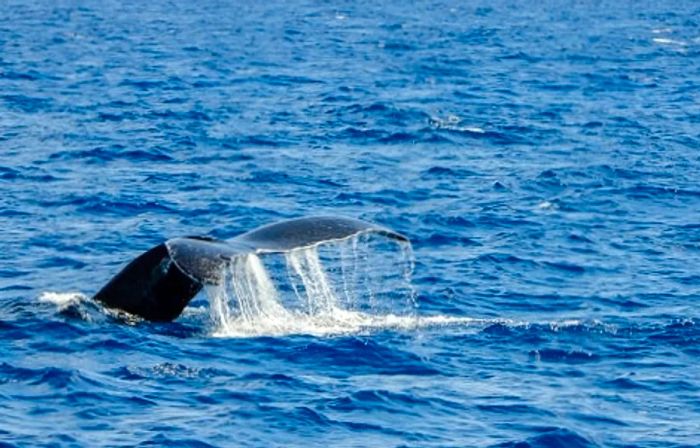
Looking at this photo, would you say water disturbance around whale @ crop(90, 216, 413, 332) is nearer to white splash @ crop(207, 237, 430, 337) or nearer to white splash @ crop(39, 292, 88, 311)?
white splash @ crop(207, 237, 430, 337)

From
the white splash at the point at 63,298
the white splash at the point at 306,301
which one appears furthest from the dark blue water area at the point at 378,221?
the white splash at the point at 306,301

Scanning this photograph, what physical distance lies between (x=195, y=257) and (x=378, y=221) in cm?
1287

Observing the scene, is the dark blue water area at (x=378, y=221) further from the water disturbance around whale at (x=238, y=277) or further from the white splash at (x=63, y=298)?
the water disturbance around whale at (x=238, y=277)

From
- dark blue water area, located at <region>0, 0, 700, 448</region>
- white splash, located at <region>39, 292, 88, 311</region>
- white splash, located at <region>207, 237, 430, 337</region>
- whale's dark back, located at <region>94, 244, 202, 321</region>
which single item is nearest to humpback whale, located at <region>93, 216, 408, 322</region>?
whale's dark back, located at <region>94, 244, 202, 321</region>

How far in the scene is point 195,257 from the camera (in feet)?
58.9

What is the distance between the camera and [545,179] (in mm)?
34812

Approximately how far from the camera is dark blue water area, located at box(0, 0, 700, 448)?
1839 centimetres

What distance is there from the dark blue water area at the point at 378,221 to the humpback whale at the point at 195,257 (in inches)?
17.2

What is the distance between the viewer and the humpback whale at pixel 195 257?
58.8 ft

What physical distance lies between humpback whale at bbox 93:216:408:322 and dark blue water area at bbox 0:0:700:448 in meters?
0.44

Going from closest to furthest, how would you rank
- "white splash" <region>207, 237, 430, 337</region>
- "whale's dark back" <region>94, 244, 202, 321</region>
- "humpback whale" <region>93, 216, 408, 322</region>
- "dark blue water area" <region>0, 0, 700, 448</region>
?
"humpback whale" <region>93, 216, 408, 322</region> < "dark blue water area" <region>0, 0, 700, 448</region> < "whale's dark back" <region>94, 244, 202, 321</region> < "white splash" <region>207, 237, 430, 337</region>

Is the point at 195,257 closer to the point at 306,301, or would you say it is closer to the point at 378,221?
the point at 306,301

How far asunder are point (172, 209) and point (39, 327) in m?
10.1

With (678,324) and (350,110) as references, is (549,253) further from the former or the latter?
(350,110)
